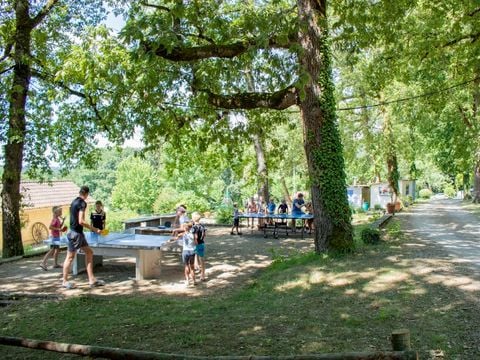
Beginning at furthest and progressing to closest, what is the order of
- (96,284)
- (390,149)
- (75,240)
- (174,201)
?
(174,201), (390,149), (96,284), (75,240)

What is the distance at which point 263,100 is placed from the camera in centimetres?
1128

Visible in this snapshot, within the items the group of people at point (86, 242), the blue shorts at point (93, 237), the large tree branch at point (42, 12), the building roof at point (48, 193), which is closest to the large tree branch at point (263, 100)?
the group of people at point (86, 242)

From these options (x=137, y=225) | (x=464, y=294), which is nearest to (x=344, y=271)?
(x=464, y=294)

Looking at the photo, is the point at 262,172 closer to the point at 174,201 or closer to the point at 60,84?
the point at 60,84

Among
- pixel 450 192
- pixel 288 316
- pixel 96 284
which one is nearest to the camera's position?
pixel 288 316

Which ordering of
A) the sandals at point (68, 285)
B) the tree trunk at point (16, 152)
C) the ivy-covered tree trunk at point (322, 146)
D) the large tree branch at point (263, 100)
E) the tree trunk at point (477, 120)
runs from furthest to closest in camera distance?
the tree trunk at point (477, 120)
the tree trunk at point (16, 152)
the large tree branch at point (263, 100)
the ivy-covered tree trunk at point (322, 146)
the sandals at point (68, 285)

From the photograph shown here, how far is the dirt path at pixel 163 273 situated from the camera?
9.48 m

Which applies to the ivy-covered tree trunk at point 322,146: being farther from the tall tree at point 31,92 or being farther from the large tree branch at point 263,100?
the tall tree at point 31,92

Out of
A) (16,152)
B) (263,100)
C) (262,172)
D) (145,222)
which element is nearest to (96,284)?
(263,100)

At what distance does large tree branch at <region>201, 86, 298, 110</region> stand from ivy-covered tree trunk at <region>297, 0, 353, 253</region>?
0.32 meters

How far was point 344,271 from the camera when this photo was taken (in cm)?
920

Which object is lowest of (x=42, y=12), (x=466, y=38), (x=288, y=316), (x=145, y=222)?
(x=288, y=316)

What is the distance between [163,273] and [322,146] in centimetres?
494

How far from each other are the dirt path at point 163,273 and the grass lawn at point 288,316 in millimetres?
803
